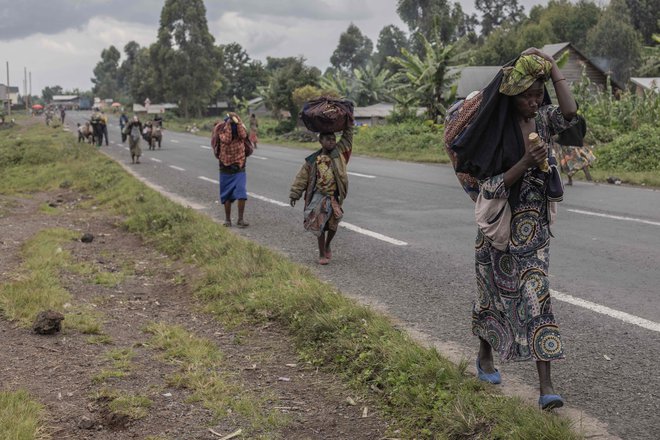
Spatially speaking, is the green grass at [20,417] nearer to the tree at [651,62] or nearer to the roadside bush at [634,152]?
the roadside bush at [634,152]

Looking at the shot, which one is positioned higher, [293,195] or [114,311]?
[293,195]

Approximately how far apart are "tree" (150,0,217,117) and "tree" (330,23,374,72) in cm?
4484

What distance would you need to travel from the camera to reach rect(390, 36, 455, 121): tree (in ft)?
93.9

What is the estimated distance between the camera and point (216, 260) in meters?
8.09

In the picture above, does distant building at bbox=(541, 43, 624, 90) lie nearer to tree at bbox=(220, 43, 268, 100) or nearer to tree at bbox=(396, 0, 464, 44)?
tree at bbox=(396, 0, 464, 44)

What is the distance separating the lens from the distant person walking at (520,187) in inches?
154

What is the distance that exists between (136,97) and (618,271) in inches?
4233

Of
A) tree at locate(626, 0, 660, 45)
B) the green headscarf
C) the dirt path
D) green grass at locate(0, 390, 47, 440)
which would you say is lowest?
the dirt path

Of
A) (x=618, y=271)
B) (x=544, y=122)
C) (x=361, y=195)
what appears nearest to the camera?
(x=544, y=122)

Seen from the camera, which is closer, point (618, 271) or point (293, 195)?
point (618, 271)

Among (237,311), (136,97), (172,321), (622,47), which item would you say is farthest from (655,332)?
(136,97)

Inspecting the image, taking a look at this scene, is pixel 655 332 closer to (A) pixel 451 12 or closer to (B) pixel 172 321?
(B) pixel 172 321

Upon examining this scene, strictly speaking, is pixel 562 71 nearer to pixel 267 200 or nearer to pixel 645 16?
pixel 645 16

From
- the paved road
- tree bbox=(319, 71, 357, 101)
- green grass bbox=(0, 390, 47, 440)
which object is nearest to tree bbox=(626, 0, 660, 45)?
tree bbox=(319, 71, 357, 101)
